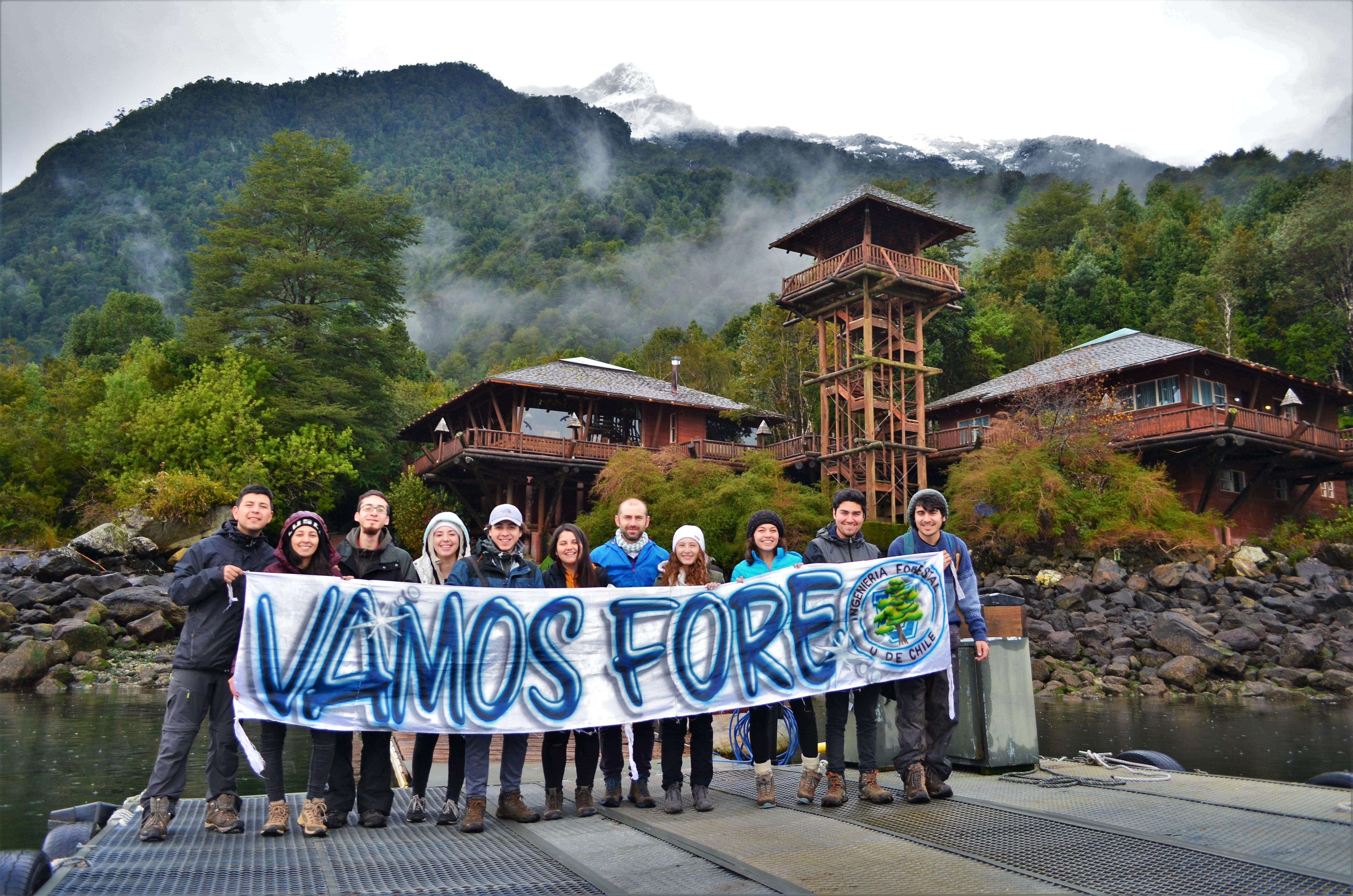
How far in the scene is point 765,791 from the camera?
5367 mm

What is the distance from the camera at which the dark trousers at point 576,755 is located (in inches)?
209

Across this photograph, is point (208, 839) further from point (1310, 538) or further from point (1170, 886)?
point (1310, 538)

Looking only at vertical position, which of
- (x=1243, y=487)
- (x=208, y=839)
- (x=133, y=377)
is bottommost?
(x=208, y=839)

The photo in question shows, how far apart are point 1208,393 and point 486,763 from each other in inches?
1217

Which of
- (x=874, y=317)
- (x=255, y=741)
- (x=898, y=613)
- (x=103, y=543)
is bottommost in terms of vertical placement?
(x=255, y=741)

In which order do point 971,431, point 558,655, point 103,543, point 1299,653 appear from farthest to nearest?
1. point 971,431
2. point 103,543
3. point 1299,653
4. point 558,655

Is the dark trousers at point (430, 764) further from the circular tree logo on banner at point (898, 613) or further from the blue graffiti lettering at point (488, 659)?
the circular tree logo on banner at point (898, 613)

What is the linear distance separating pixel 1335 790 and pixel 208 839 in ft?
20.1

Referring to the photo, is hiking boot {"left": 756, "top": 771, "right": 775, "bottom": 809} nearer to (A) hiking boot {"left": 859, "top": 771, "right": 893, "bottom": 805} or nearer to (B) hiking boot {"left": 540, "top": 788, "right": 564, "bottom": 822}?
(A) hiking boot {"left": 859, "top": 771, "right": 893, "bottom": 805}

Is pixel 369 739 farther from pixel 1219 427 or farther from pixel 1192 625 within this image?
pixel 1219 427

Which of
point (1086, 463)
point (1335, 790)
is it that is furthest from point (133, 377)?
point (1335, 790)

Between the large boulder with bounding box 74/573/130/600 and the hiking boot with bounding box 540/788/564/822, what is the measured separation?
24050 millimetres

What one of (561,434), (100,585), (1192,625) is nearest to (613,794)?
(1192,625)

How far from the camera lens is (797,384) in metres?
43.2
